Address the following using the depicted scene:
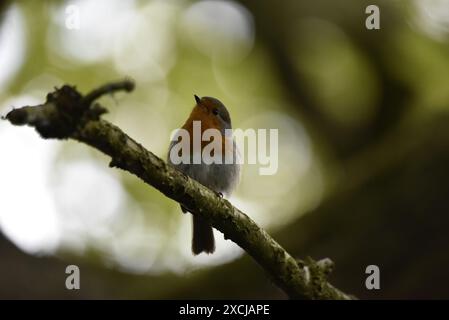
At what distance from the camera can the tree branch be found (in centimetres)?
303

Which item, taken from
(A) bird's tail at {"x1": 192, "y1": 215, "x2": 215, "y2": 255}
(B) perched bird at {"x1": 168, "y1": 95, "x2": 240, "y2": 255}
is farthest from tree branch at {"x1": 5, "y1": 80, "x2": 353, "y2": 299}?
(A) bird's tail at {"x1": 192, "y1": 215, "x2": 215, "y2": 255}

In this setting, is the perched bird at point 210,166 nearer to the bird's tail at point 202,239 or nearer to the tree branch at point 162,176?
the bird's tail at point 202,239

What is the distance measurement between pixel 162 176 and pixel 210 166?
109 inches

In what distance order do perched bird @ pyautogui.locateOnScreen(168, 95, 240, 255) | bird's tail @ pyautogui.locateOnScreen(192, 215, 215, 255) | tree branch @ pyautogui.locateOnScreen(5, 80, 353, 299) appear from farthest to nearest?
1. bird's tail @ pyautogui.locateOnScreen(192, 215, 215, 255)
2. perched bird @ pyautogui.locateOnScreen(168, 95, 240, 255)
3. tree branch @ pyautogui.locateOnScreen(5, 80, 353, 299)

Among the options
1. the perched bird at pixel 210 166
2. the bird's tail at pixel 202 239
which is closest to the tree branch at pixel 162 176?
the perched bird at pixel 210 166

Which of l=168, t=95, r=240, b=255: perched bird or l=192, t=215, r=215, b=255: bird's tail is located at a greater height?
l=168, t=95, r=240, b=255: perched bird

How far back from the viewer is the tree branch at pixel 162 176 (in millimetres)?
3025

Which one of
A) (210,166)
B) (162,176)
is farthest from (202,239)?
(162,176)

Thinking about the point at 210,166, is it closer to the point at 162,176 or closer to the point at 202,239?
the point at 202,239

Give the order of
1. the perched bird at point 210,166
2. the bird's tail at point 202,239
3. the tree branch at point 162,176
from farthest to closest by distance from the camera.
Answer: the bird's tail at point 202,239
the perched bird at point 210,166
the tree branch at point 162,176

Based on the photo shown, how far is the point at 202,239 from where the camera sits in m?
7.28

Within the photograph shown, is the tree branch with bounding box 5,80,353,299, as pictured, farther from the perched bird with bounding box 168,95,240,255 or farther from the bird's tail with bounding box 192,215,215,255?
the bird's tail with bounding box 192,215,215,255
